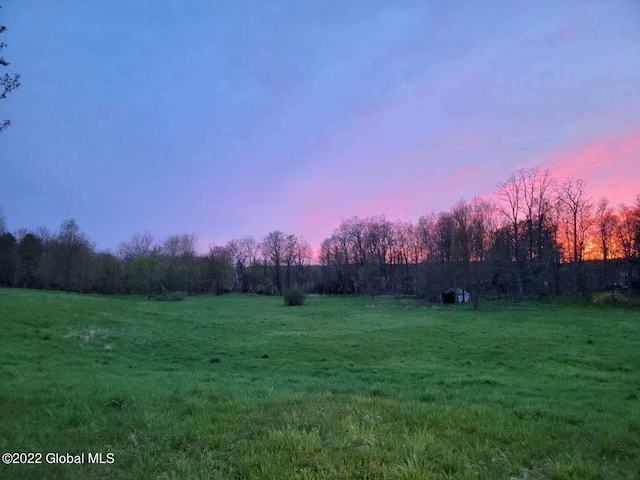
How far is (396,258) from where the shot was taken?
3745 inches

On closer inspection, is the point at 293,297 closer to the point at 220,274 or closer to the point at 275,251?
the point at 220,274

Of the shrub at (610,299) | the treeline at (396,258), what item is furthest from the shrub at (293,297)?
the shrub at (610,299)

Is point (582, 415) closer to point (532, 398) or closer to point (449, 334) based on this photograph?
point (532, 398)

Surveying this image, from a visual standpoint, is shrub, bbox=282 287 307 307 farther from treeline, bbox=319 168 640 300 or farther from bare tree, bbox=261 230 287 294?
bare tree, bbox=261 230 287 294

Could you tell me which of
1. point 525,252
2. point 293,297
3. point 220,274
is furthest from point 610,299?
point 220,274

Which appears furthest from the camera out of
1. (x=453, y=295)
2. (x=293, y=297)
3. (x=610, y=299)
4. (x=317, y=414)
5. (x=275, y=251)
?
(x=275, y=251)

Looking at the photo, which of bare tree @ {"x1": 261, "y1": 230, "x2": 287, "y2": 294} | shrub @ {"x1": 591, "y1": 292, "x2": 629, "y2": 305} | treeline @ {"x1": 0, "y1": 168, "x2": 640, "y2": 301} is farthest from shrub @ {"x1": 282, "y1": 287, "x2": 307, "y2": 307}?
bare tree @ {"x1": 261, "y1": 230, "x2": 287, "y2": 294}

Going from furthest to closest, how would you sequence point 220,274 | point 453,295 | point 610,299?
point 220,274 → point 453,295 → point 610,299

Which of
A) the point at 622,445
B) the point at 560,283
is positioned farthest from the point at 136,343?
the point at 560,283

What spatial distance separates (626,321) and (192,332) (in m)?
32.6

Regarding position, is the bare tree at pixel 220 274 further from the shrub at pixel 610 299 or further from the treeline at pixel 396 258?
the shrub at pixel 610 299

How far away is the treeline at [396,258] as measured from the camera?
5262 centimetres

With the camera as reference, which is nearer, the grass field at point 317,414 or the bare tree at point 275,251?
the grass field at point 317,414

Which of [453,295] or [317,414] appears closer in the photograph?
[317,414]
